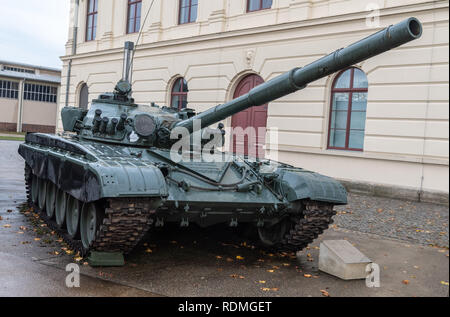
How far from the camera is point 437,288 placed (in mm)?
5480

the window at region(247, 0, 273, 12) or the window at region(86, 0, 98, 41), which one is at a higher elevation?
the window at region(86, 0, 98, 41)

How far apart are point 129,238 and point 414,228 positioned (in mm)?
5909

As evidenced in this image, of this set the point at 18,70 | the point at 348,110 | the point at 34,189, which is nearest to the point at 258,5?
the point at 348,110

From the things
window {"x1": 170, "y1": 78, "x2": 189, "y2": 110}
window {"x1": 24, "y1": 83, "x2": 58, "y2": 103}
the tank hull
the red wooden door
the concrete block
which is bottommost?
Result: the concrete block

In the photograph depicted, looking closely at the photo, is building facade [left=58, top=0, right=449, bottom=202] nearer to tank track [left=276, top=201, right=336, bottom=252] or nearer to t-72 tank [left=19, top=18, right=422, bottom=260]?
tank track [left=276, top=201, right=336, bottom=252]

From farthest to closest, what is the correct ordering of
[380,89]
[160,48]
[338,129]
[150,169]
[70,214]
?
[160,48] < [338,129] < [380,89] < [70,214] < [150,169]

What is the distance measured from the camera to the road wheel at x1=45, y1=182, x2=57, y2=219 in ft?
27.7

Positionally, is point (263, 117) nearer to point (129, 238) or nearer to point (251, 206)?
point (251, 206)

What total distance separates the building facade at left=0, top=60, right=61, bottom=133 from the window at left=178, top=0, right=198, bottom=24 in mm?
28631

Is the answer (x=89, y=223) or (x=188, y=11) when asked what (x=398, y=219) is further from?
(x=188, y=11)

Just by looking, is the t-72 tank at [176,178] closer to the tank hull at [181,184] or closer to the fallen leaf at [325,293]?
the tank hull at [181,184]

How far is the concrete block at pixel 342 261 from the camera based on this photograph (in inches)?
239

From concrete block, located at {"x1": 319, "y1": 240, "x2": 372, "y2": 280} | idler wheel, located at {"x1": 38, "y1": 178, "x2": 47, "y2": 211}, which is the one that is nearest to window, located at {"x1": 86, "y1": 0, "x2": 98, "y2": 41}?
idler wheel, located at {"x1": 38, "y1": 178, "x2": 47, "y2": 211}

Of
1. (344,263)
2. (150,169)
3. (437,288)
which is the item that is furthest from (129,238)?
(437,288)
